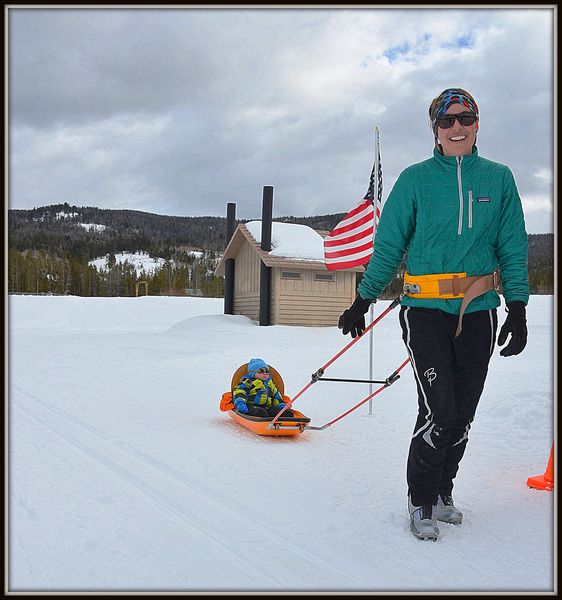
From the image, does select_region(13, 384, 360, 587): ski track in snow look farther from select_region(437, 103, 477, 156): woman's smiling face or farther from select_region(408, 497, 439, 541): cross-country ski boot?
select_region(437, 103, 477, 156): woman's smiling face

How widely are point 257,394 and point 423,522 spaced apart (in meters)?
3.94

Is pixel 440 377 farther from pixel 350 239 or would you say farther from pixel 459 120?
pixel 350 239

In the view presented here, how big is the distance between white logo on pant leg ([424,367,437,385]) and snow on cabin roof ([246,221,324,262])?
59.0ft

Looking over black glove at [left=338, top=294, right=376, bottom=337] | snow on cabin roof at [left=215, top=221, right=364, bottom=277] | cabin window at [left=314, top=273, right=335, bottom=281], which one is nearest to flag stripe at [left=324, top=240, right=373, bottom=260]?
black glove at [left=338, top=294, right=376, bottom=337]

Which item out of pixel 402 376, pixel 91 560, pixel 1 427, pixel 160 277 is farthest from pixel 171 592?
pixel 160 277

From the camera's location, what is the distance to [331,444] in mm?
6047

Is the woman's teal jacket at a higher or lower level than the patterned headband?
lower

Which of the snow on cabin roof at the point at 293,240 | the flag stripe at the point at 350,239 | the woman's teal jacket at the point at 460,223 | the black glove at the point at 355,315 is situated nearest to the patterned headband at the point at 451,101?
the woman's teal jacket at the point at 460,223

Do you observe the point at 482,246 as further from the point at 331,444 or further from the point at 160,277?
the point at 160,277

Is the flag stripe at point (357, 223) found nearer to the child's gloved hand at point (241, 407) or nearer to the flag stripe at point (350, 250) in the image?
the flag stripe at point (350, 250)

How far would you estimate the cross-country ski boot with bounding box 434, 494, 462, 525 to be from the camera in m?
3.64

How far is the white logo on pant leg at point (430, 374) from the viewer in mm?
3473

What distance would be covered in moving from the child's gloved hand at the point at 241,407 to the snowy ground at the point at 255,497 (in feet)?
0.73

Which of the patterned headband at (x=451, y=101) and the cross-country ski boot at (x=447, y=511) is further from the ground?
the patterned headband at (x=451, y=101)
